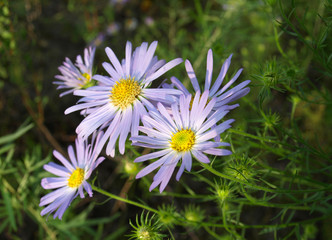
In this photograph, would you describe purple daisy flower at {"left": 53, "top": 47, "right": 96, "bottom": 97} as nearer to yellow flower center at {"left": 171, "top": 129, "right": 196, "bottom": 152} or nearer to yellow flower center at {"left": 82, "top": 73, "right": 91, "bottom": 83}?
yellow flower center at {"left": 82, "top": 73, "right": 91, "bottom": 83}

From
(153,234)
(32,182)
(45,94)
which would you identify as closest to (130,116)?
(153,234)

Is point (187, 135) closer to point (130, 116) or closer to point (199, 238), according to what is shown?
point (130, 116)

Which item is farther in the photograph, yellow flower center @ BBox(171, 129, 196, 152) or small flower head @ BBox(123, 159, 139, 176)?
small flower head @ BBox(123, 159, 139, 176)

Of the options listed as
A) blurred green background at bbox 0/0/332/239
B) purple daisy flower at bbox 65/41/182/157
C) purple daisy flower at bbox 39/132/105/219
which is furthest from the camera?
blurred green background at bbox 0/0/332/239

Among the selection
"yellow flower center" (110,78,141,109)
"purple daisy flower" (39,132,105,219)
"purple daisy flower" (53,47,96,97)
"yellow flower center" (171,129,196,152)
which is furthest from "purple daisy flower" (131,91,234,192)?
"purple daisy flower" (53,47,96,97)

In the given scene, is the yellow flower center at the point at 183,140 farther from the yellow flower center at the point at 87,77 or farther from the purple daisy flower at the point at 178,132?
the yellow flower center at the point at 87,77

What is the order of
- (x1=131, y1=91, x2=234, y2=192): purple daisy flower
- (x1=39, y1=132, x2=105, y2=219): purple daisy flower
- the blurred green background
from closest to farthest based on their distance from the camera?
1. (x1=131, y1=91, x2=234, y2=192): purple daisy flower
2. (x1=39, y1=132, x2=105, y2=219): purple daisy flower
3. the blurred green background

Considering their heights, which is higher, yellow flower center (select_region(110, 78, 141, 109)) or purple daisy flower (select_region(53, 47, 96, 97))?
purple daisy flower (select_region(53, 47, 96, 97))
